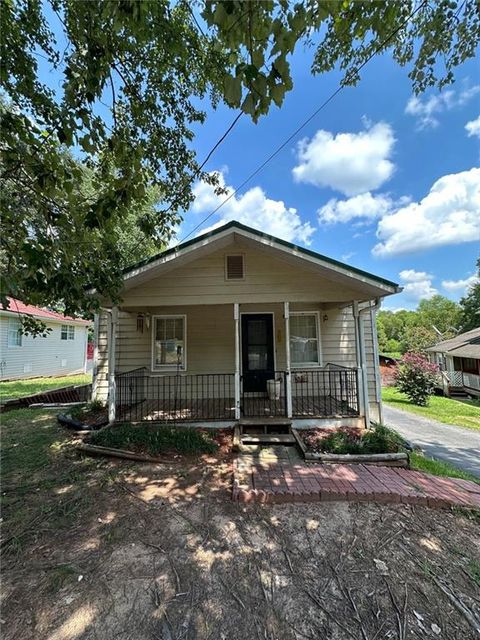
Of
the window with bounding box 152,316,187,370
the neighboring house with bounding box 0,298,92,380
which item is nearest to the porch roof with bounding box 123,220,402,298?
the window with bounding box 152,316,187,370

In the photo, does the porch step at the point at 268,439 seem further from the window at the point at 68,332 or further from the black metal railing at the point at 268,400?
the window at the point at 68,332

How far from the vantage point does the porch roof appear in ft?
19.0

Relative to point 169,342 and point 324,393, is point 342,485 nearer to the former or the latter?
point 324,393

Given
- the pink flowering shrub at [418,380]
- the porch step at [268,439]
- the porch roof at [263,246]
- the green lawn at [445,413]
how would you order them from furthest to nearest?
the pink flowering shrub at [418,380], the green lawn at [445,413], the porch roof at [263,246], the porch step at [268,439]

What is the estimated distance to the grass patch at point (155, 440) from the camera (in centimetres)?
518

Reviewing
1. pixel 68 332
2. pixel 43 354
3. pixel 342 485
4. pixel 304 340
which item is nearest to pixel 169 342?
pixel 304 340

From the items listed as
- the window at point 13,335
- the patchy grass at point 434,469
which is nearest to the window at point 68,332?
the window at point 13,335

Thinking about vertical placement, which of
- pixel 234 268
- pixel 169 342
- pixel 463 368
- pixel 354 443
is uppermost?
pixel 234 268

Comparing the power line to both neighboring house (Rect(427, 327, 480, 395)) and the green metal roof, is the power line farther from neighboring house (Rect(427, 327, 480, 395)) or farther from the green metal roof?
neighboring house (Rect(427, 327, 480, 395))

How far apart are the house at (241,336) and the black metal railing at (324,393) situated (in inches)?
1.3

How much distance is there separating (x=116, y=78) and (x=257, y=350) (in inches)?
246

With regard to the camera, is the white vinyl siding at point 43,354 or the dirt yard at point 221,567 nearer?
the dirt yard at point 221,567

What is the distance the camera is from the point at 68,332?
20266 mm

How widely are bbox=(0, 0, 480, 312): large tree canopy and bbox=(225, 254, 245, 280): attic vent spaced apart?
201 centimetres
